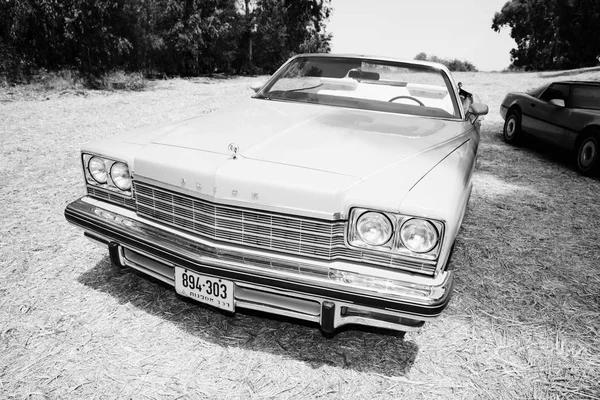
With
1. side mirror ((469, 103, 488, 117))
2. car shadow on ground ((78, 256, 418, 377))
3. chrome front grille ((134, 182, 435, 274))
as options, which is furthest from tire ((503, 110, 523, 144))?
chrome front grille ((134, 182, 435, 274))

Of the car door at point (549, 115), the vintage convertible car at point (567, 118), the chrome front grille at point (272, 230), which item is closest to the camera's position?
the chrome front grille at point (272, 230)

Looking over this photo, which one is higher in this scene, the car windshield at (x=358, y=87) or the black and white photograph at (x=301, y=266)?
the car windshield at (x=358, y=87)

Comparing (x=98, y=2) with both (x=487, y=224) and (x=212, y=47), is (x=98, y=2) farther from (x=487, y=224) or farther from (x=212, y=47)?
(x=487, y=224)

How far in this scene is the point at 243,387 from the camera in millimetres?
2082

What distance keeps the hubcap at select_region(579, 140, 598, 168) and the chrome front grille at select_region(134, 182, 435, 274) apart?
5.18 meters

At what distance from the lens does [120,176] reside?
244 centimetres

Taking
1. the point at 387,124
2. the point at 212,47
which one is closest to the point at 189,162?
the point at 387,124

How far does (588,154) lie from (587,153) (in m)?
0.02

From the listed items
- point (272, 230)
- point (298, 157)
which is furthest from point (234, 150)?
point (272, 230)

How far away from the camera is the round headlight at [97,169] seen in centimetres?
249

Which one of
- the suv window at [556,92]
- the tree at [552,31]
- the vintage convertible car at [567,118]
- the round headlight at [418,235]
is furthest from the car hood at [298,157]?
the tree at [552,31]

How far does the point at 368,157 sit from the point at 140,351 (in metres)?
1.56

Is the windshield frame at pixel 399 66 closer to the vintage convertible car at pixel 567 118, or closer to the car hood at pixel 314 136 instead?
the car hood at pixel 314 136

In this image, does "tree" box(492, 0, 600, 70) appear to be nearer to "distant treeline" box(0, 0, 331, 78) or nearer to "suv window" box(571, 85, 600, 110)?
"distant treeline" box(0, 0, 331, 78)
